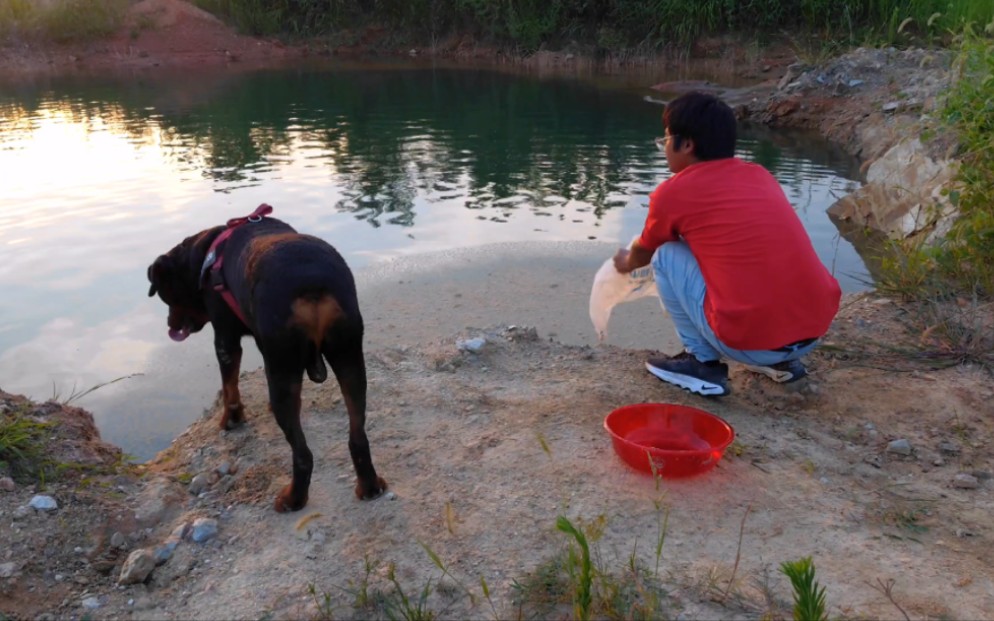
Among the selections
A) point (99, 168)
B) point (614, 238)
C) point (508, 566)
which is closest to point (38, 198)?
point (99, 168)

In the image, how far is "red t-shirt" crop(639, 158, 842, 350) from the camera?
12.5 ft

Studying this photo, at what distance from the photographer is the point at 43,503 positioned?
3400 millimetres

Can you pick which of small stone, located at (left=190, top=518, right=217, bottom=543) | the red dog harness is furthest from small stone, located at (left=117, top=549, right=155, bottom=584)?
the red dog harness

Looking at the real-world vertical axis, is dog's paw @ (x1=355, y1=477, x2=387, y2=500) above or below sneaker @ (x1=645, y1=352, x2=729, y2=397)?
below

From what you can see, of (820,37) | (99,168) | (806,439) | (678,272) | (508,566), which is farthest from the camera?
(820,37)

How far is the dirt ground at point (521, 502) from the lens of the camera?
2.75 m

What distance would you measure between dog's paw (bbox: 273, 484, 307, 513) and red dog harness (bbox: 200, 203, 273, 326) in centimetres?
83

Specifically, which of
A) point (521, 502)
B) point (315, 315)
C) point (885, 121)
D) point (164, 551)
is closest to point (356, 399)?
point (315, 315)

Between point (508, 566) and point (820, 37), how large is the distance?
70.5ft

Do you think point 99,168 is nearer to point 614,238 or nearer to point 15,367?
point 15,367

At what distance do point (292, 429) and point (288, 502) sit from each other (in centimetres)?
29

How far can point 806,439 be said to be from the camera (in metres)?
3.84

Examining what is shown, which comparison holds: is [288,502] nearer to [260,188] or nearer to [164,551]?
[164,551]

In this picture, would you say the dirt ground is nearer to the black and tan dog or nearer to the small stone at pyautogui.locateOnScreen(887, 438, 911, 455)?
the small stone at pyautogui.locateOnScreen(887, 438, 911, 455)
